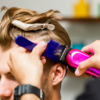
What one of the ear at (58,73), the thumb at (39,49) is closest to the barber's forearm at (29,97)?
the thumb at (39,49)

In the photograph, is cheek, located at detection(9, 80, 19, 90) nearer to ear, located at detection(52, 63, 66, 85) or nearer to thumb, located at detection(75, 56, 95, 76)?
ear, located at detection(52, 63, 66, 85)

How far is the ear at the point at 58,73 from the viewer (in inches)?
31.8

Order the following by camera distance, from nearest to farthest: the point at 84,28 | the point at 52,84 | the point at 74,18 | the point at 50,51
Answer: the point at 50,51
the point at 52,84
the point at 74,18
the point at 84,28

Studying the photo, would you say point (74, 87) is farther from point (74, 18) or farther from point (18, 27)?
point (18, 27)

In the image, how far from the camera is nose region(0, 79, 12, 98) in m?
0.72

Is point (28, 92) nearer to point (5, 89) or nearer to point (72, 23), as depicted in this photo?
point (5, 89)

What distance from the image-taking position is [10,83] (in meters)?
0.76

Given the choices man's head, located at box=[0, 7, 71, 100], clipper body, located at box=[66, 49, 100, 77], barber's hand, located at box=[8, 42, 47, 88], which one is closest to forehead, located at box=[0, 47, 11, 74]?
man's head, located at box=[0, 7, 71, 100]

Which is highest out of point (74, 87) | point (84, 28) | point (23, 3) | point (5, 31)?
point (5, 31)

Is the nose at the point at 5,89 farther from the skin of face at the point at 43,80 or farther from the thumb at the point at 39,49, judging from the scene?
the thumb at the point at 39,49

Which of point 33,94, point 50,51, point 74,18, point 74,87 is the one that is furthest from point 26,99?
point 74,87

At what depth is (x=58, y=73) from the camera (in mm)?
825

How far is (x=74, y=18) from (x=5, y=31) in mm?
1024

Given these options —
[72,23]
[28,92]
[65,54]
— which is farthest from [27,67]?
[72,23]
